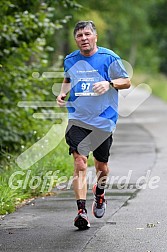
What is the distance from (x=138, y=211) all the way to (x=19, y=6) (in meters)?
5.59

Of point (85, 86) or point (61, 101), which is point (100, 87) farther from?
point (61, 101)

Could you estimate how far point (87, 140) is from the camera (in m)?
8.25

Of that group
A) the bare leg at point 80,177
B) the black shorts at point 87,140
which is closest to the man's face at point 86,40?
the black shorts at point 87,140

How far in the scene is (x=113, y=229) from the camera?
7.96m

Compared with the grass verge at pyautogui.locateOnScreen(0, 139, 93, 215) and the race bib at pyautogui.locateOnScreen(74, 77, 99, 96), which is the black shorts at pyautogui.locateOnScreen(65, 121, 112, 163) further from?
the grass verge at pyautogui.locateOnScreen(0, 139, 93, 215)

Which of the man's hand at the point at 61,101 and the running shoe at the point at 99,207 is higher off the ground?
the man's hand at the point at 61,101

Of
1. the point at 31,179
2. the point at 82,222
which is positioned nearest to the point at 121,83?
the point at 82,222

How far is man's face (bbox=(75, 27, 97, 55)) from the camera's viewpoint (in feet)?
26.6

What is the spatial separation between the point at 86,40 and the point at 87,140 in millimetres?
1013

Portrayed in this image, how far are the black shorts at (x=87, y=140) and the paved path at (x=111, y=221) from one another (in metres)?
0.75

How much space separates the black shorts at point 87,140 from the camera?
324 inches

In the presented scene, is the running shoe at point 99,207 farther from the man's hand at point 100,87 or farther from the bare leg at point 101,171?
the man's hand at point 100,87

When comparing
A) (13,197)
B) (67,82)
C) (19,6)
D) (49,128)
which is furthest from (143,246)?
(49,128)

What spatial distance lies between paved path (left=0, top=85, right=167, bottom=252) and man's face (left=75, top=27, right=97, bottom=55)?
1.77 m
